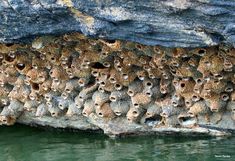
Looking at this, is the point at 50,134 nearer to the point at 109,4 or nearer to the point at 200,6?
the point at 109,4

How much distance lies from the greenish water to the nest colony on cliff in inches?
7.2

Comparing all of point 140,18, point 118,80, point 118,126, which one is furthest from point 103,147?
point 140,18

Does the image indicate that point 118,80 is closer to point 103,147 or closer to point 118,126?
point 118,126

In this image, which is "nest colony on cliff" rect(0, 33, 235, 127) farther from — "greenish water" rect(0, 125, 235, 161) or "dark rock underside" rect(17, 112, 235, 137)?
"greenish water" rect(0, 125, 235, 161)

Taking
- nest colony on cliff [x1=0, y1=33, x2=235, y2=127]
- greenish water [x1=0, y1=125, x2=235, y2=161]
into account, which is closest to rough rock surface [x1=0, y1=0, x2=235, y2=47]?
nest colony on cliff [x1=0, y1=33, x2=235, y2=127]

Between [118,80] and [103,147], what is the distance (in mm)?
693

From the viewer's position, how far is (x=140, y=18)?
3.73 metres

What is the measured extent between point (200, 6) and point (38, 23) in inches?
46.1

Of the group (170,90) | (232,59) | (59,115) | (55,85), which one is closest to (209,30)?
(232,59)

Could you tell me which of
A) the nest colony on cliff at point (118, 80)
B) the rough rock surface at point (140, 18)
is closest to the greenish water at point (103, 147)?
the nest colony on cliff at point (118, 80)

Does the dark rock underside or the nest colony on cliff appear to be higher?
the nest colony on cliff

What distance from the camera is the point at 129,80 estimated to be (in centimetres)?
471

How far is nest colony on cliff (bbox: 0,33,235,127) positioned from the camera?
4.29m

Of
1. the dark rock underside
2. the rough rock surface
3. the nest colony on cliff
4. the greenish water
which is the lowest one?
the greenish water
